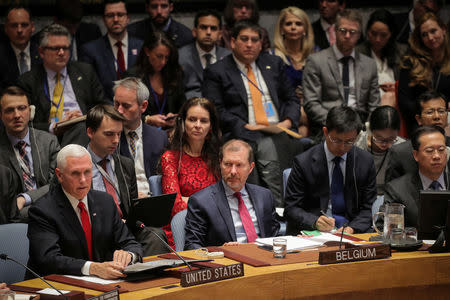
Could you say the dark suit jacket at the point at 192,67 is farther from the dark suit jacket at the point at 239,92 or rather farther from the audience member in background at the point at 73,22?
the audience member in background at the point at 73,22

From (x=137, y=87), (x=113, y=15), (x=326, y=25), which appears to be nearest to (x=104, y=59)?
(x=113, y=15)

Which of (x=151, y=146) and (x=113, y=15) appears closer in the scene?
(x=151, y=146)

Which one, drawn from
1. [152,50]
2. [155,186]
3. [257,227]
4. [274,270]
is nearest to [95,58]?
[152,50]

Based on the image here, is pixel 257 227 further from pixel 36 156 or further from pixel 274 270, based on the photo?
pixel 36 156

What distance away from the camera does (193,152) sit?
475 centimetres

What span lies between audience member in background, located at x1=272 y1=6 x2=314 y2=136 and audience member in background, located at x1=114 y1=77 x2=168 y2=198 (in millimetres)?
1734

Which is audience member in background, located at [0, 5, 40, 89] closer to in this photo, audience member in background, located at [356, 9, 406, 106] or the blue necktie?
the blue necktie

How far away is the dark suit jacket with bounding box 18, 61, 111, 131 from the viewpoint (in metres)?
5.30

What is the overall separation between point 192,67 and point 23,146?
6.06 feet

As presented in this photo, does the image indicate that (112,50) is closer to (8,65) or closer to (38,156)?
(8,65)

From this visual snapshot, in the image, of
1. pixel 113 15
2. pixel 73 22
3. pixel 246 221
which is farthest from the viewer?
pixel 73 22

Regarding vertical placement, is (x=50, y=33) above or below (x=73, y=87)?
above

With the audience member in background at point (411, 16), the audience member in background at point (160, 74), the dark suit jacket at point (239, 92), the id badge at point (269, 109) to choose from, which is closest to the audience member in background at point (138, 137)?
the audience member in background at point (160, 74)

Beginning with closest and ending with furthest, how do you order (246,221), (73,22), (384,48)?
1. (246,221)
2. (73,22)
3. (384,48)
